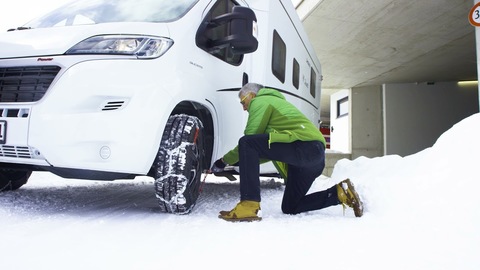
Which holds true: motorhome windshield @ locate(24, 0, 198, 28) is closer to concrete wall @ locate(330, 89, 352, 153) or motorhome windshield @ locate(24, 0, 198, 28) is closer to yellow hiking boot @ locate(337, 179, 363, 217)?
yellow hiking boot @ locate(337, 179, 363, 217)

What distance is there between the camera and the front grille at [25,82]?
2520 mm

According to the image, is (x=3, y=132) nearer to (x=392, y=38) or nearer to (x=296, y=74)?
(x=296, y=74)

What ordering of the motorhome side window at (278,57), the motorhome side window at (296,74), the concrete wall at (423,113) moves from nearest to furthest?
the motorhome side window at (278,57)
the motorhome side window at (296,74)
the concrete wall at (423,113)

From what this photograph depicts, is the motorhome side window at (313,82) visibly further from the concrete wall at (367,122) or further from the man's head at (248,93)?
the concrete wall at (367,122)

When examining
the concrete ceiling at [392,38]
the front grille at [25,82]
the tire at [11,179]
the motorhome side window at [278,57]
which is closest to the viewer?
the front grille at [25,82]

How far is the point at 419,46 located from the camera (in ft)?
37.6

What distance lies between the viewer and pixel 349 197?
9.70ft

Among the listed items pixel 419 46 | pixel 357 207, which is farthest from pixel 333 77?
pixel 357 207

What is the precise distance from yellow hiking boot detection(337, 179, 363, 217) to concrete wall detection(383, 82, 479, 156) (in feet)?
46.1

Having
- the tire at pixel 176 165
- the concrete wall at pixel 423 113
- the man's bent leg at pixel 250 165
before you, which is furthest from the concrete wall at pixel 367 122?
the tire at pixel 176 165

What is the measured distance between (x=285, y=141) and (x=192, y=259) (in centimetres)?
129

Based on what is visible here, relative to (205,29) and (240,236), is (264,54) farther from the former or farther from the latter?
(240,236)

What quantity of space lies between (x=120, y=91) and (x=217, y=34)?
1.22 meters

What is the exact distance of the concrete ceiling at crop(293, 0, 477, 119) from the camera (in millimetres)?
9039
